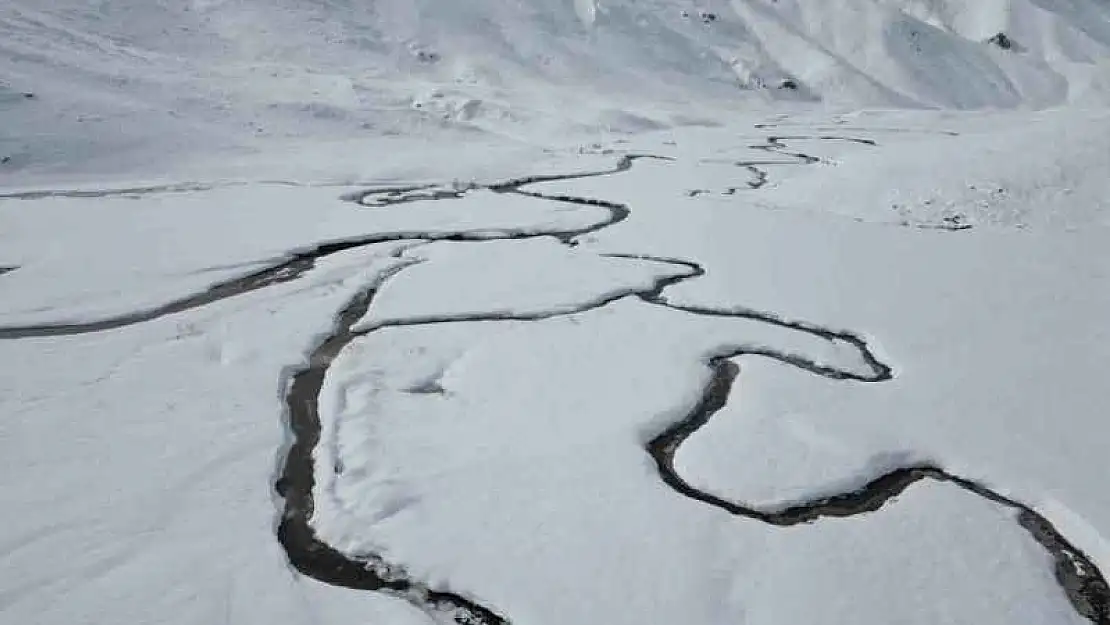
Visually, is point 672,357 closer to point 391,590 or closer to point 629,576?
point 629,576

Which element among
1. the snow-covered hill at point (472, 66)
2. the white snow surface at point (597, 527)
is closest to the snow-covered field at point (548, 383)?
the white snow surface at point (597, 527)

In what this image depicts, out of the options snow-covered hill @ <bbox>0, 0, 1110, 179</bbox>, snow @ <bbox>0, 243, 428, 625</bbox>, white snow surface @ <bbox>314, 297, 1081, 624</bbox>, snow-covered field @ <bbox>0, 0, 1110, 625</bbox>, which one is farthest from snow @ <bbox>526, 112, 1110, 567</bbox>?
snow-covered hill @ <bbox>0, 0, 1110, 179</bbox>

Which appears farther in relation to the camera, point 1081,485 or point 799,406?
point 799,406

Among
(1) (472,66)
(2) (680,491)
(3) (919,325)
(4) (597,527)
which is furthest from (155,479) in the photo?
(1) (472,66)

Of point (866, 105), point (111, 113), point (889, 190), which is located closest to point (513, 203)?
point (889, 190)

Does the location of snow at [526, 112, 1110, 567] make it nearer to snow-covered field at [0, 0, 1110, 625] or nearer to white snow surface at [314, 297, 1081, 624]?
snow-covered field at [0, 0, 1110, 625]
